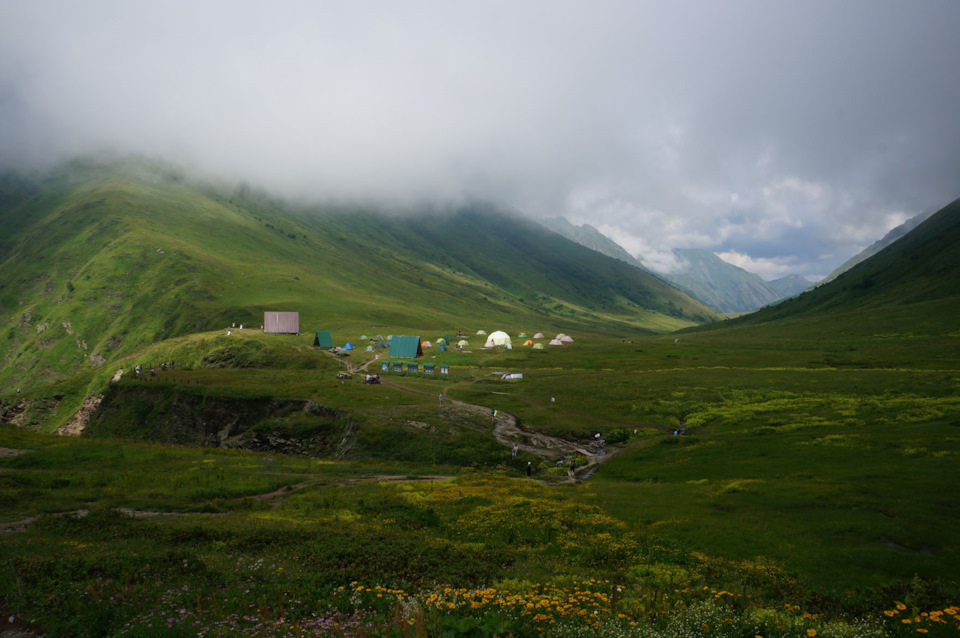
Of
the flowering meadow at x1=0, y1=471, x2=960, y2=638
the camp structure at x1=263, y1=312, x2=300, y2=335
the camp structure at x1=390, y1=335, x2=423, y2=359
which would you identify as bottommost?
the flowering meadow at x1=0, y1=471, x2=960, y2=638

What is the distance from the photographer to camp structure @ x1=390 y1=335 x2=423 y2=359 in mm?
135125

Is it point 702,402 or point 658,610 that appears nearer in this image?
point 658,610

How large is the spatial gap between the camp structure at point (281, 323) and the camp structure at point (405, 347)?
40.1 m

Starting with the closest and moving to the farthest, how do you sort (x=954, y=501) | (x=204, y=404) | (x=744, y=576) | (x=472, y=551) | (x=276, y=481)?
1. (x=744, y=576)
2. (x=472, y=551)
3. (x=954, y=501)
4. (x=276, y=481)
5. (x=204, y=404)

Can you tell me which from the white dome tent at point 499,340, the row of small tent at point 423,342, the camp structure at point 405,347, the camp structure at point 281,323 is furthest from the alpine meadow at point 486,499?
the white dome tent at point 499,340

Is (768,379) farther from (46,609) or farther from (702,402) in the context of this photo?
(46,609)

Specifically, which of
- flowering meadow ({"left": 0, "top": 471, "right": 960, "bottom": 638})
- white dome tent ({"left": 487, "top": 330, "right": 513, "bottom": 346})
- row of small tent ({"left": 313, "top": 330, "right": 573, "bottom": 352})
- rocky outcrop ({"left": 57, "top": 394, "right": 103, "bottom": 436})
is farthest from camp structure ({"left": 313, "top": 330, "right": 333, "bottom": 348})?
flowering meadow ({"left": 0, "top": 471, "right": 960, "bottom": 638})

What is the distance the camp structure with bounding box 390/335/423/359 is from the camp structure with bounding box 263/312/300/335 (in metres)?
40.1

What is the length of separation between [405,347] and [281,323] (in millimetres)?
47053

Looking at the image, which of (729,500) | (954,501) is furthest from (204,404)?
(954,501)

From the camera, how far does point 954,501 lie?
32.2m

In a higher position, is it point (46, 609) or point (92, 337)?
point (92, 337)

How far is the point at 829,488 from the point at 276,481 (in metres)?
47.3

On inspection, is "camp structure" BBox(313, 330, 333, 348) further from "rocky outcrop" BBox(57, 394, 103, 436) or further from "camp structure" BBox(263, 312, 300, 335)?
"rocky outcrop" BBox(57, 394, 103, 436)
